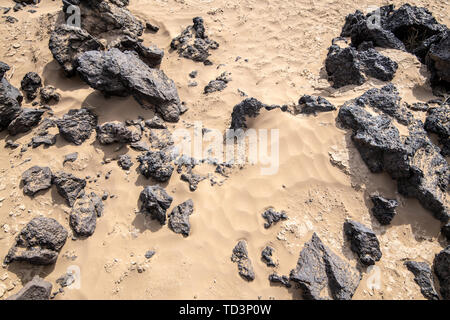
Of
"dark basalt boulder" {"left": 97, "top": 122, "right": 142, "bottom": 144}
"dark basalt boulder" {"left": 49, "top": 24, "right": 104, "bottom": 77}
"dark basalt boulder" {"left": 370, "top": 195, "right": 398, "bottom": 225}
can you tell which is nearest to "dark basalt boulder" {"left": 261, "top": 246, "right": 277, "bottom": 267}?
"dark basalt boulder" {"left": 370, "top": 195, "right": 398, "bottom": 225}

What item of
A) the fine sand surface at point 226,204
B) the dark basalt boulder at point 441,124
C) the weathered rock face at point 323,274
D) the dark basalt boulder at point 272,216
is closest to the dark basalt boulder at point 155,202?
the fine sand surface at point 226,204

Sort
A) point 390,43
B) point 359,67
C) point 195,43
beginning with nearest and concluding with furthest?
point 359,67 → point 390,43 → point 195,43

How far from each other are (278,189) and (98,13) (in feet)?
16.3

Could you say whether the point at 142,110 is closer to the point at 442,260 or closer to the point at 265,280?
the point at 265,280

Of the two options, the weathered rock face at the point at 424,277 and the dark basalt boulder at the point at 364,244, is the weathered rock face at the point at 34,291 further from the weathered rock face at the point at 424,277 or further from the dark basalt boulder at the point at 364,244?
the weathered rock face at the point at 424,277

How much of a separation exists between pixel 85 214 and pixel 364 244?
10.9ft

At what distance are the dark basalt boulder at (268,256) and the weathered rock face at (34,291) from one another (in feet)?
7.52

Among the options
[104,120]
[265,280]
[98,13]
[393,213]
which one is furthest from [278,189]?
[98,13]

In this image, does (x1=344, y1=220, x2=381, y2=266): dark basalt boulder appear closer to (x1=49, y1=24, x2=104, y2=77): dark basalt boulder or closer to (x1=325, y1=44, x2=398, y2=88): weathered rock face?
(x1=325, y1=44, x2=398, y2=88): weathered rock face

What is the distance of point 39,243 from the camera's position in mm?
2955

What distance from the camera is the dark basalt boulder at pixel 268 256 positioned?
2.98m

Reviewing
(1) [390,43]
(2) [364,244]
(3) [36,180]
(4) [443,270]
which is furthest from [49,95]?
(1) [390,43]

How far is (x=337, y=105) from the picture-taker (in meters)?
4.12

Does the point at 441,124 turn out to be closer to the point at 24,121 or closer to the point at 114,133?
the point at 114,133
